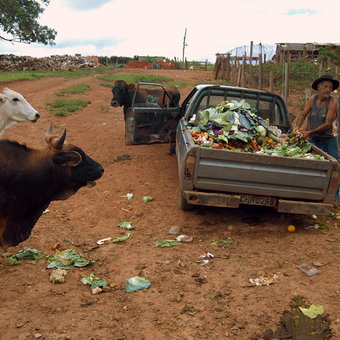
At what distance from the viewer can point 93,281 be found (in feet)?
13.5

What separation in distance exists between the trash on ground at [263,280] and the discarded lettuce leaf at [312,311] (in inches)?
21.9

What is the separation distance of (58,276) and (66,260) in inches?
16.3

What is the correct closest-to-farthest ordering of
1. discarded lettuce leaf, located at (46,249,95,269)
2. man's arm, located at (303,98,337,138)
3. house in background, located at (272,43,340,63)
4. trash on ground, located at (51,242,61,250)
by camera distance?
discarded lettuce leaf, located at (46,249,95,269)
trash on ground, located at (51,242,61,250)
man's arm, located at (303,98,337,138)
house in background, located at (272,43,340,63)

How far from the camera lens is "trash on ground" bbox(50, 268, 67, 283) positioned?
410 cm

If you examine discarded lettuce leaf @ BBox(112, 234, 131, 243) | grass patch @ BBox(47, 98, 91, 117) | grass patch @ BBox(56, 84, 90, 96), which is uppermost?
grass patch @ BBox(56, 84, 90, 96)

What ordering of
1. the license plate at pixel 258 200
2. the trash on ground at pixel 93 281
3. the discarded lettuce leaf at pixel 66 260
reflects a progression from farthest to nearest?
1. the license plate at pixel 258 200
2. the discarded lettuce leaf at pixel 66 260
3. the trash on ground at pixel 93 281

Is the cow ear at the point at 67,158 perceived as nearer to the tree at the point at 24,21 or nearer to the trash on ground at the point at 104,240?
the trash on ground at the point at 104,240

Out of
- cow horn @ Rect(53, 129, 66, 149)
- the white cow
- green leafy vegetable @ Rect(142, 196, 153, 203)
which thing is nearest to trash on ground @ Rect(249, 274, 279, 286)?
cow horn @ Rect(53, 129, 66, 149)

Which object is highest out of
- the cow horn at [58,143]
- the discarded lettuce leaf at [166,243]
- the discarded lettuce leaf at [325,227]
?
the cow horn at [58,143]

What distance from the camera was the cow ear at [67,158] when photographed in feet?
13.0

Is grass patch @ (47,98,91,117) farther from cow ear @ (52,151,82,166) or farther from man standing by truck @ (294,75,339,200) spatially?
cow ear @ (52,151,82,166)

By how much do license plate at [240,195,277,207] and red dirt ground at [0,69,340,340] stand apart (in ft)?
1.36

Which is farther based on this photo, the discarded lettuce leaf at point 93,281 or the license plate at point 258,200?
the license plate at point 258,200

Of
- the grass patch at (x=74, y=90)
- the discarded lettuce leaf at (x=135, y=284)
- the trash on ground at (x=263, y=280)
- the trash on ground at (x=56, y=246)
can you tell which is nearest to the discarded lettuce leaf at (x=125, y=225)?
the trash on ground at (x=56, y=246)
